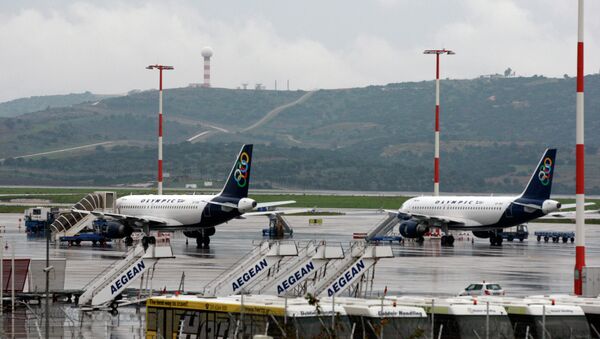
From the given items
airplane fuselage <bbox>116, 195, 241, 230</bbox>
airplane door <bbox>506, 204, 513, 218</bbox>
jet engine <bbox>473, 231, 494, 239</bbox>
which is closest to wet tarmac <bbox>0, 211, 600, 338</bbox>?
jet engine <bbox>473, 231, 494, 239</bbox>

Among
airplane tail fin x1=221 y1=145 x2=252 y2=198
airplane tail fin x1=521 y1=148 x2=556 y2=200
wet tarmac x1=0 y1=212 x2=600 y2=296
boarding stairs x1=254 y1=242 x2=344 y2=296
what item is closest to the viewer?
boarding stairs x1=254 y1=242 x2=344 y2=296

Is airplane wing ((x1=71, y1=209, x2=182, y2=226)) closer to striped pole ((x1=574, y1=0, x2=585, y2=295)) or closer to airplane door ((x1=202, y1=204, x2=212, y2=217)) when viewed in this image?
airplane door ((x1=202, y1=204, x2=212, y2=217))

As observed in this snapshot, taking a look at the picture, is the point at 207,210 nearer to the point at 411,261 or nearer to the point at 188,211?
the point at 188,211

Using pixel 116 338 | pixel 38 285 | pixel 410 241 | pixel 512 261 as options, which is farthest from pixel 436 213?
pixel 116 338

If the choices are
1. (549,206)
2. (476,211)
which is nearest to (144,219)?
(476,211)

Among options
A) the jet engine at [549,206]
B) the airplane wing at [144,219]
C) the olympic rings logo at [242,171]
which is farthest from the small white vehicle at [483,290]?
the airplane wing at [144,219]

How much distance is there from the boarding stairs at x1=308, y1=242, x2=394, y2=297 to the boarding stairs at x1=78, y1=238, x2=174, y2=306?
6.66 m

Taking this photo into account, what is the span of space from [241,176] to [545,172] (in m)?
23.1

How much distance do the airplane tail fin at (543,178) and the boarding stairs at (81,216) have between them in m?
33.5

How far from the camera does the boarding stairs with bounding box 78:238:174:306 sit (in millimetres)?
50344

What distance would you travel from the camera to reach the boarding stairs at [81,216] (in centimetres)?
9512

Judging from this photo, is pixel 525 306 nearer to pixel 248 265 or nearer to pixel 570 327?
pixel 570 327

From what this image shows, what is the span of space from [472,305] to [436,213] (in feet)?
216

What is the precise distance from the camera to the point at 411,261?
77.8 meters
